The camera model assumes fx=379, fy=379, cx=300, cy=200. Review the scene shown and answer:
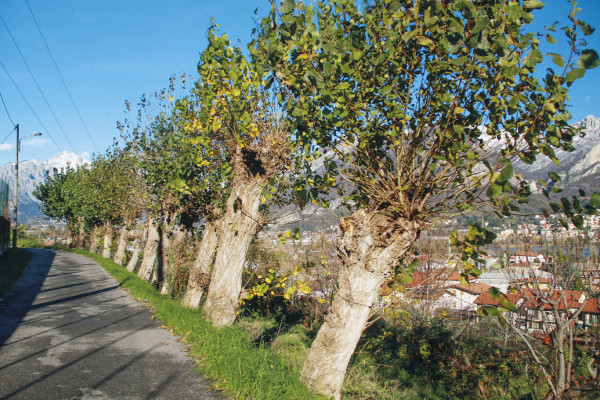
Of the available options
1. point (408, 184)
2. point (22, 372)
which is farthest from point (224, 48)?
point (22, 372)

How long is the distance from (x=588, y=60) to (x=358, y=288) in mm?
3268

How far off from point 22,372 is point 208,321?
Result: 3.58 meters

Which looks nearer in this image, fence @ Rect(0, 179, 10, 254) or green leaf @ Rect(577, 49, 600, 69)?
green leaf @ Rect(577, 49, 600, 69)

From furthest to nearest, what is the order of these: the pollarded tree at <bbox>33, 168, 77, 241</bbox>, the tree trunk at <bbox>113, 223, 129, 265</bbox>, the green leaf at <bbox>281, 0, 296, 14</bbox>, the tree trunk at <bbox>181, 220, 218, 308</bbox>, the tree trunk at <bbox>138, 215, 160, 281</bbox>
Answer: the pollarded tree at <bbox>33, 168, 77, 241</bbox> → the tree trunk at <bbox>113, 223, 129, 265</bbox> → the tree trunk at <bbox>138, 215, 160, 281</bbox> → the tree trunk at <bbox>181, 220, 218, 308</bbox> → the green leaf at <bbox>281, 0, 296, 14</bbox>

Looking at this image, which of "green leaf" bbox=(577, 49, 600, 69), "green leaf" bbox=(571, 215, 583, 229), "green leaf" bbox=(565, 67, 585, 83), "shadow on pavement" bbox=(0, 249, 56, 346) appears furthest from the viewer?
"shadow on pavement" bbox=(0, 249, 56, 346)

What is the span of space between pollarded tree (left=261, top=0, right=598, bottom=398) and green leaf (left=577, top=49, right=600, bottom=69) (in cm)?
51

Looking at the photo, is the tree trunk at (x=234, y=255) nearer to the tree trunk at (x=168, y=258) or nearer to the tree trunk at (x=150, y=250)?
the tree trunk at (x=168, y=258)

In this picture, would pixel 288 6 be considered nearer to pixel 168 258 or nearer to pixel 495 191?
pixel 495 191

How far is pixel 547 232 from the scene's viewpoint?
8.95m

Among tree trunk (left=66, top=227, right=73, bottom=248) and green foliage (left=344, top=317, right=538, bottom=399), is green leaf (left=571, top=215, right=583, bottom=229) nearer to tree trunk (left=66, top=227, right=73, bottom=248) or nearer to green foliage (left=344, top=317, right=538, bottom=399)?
green foliage (left=344, top=317, right=538, bottom=399)

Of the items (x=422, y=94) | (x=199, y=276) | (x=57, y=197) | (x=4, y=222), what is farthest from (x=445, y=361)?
(x=57, y=197)

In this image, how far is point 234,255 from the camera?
28.1ft

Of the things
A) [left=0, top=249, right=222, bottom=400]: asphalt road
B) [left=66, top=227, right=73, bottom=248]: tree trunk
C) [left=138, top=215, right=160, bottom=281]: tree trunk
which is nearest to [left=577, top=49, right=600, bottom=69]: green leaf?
[left=0, top=249, right=222, bottom=400]: asphalt road

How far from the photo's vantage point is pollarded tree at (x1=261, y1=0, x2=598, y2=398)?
147 inches
